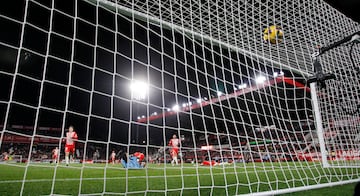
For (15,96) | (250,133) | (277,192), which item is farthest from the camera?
A: (250,133)

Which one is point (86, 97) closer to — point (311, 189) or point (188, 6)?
point (188, 6)

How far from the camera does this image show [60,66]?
43.8ft

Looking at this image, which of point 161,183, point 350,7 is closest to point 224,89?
point 161,183

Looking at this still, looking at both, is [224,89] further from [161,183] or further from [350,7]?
[350,7]

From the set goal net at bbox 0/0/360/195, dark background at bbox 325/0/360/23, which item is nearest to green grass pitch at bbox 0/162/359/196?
goal net at bbox 0/0/360/195

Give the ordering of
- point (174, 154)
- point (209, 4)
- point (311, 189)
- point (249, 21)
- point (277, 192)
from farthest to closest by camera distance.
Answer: point (174, 154)
point (249, 21)
point (209, 4)
point (311, 189)
point (277, 192)

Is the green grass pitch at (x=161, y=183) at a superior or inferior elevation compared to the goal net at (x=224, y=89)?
inferior

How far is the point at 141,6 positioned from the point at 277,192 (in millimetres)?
2466

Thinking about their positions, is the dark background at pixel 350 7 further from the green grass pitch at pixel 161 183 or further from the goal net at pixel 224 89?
the green grass pitch at pixel 161 183

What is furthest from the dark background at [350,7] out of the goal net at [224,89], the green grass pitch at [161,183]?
the green grass pitch at [161,183]

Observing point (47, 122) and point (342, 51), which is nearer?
point (342, 51)

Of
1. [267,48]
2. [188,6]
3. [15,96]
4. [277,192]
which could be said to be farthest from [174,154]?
[15,96]

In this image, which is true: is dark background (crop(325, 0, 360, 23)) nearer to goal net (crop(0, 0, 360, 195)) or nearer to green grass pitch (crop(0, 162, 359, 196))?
goal net (crop(0, 0, 360, 195))

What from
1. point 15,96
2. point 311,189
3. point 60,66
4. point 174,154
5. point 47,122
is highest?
point 60,66
